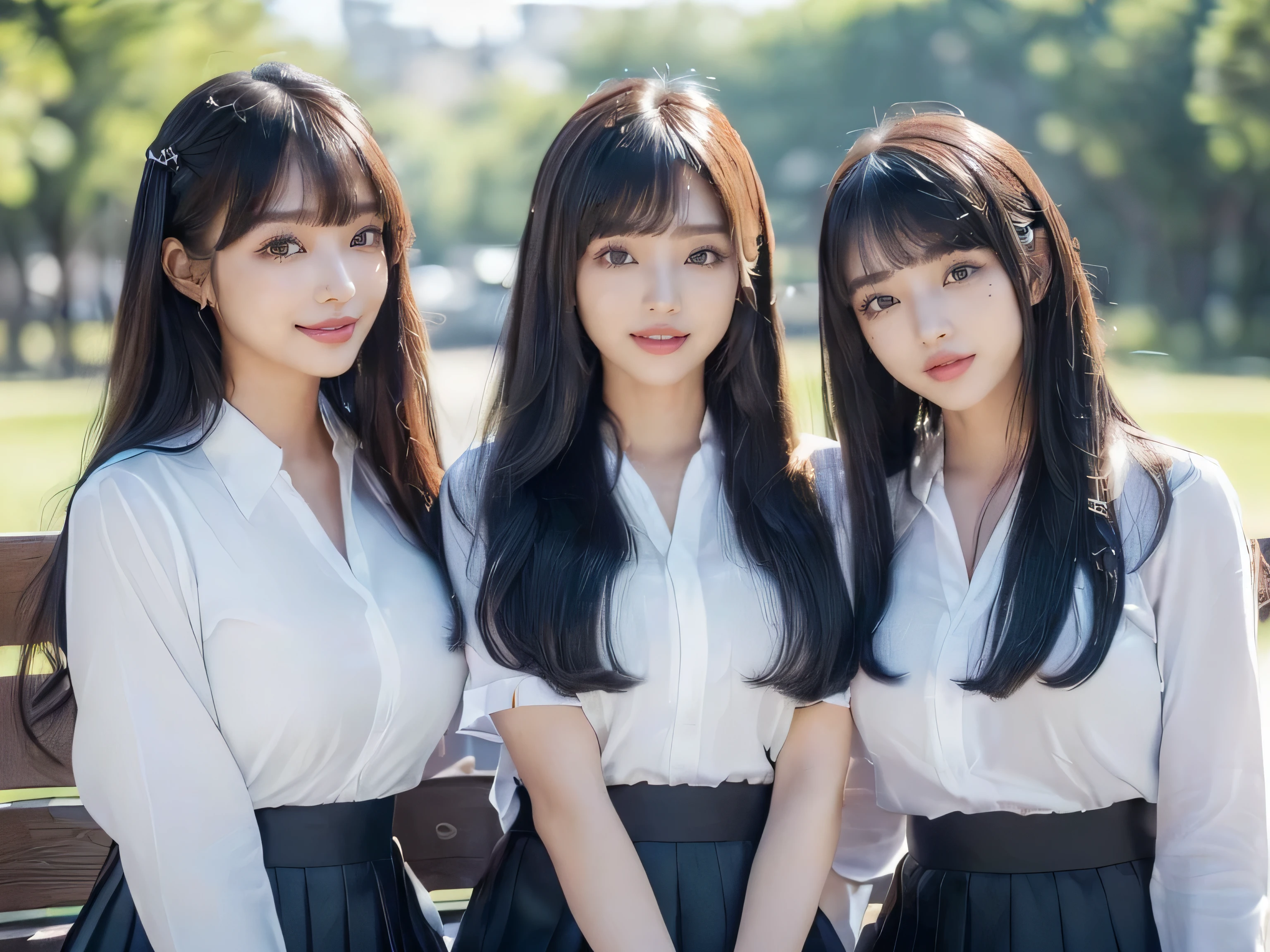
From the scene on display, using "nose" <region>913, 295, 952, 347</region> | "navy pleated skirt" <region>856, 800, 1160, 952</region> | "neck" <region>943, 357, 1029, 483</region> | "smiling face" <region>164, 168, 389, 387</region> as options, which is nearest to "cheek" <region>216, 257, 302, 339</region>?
"smiling face" <region>164, 168, 389, 387</region>

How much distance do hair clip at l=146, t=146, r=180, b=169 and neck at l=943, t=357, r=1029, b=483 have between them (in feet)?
5.63

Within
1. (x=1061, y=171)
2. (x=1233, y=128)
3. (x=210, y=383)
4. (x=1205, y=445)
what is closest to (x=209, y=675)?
(x=210, y=383)

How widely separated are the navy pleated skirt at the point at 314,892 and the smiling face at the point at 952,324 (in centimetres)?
144

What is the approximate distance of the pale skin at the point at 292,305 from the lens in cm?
223

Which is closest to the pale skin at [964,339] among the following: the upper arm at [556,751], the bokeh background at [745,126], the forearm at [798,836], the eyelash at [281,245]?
the forearm at [798,836]

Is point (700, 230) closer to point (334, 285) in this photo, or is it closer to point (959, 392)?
point (959, 392)

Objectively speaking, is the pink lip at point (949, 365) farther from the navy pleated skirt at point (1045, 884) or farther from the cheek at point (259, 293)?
the cheek at point (259, 293)

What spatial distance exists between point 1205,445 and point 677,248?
1332cm

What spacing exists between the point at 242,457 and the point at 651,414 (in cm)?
89

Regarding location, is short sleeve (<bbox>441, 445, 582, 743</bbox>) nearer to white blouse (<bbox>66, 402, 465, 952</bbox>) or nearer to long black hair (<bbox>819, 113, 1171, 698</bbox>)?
white blouse (<bbox>66, 402, 465, 952</bbox>)

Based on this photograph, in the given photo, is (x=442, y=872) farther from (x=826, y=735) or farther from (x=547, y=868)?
(x=826, y=735)

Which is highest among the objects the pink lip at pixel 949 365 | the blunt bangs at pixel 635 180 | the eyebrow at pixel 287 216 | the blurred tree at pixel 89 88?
the blurred tree at pixel 89 88

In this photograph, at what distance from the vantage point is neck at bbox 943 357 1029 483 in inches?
96.1

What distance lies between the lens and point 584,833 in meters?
2.25
